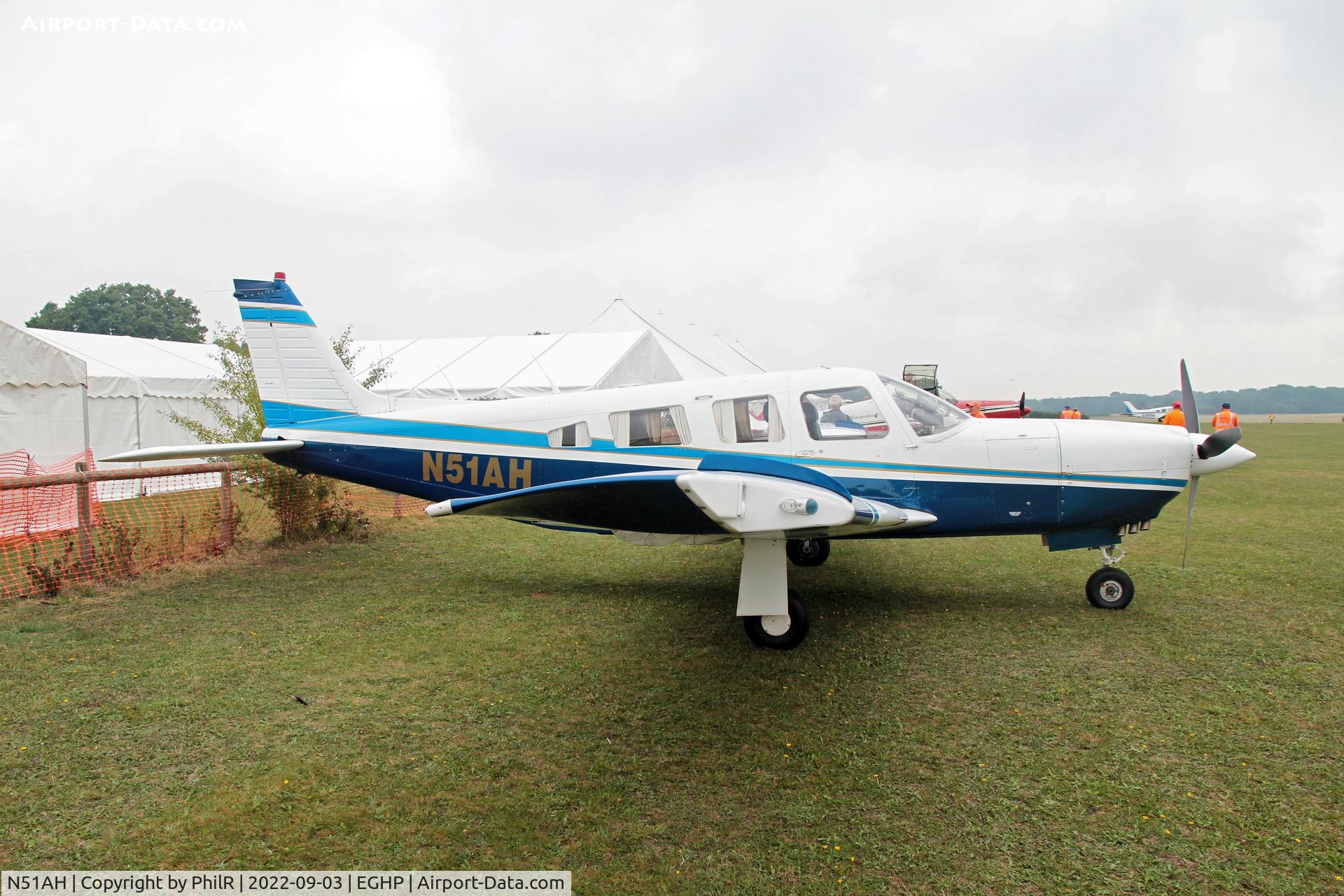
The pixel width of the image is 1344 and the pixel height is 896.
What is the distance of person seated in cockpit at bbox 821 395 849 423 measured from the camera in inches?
219

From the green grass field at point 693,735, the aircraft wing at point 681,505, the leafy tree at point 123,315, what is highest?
the leafy tree at point 123,315

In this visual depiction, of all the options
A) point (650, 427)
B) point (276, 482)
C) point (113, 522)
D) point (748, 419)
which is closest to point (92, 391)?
point (113, 522)

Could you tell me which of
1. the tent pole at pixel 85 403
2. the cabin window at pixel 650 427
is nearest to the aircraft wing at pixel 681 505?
the cabin window at pixel 650 427

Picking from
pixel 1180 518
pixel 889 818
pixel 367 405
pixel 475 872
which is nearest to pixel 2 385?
pixel 367 405

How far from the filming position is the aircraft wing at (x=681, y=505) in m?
3.42

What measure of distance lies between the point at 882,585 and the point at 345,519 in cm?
705

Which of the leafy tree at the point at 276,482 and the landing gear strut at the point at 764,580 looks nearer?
the landing gear strut at the point at 764,580

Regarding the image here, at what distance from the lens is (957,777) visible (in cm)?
327

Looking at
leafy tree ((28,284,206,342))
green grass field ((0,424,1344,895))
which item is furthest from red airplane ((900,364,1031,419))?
leafy tree ((28,284,206,342))

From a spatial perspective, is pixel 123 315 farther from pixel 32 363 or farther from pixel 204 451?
pixel 204 451

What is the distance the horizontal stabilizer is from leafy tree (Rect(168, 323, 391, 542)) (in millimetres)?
1696

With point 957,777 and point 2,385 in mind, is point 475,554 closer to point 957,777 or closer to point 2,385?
point 957,777

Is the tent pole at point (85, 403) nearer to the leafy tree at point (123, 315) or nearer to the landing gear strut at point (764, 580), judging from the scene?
the landing gear strut at point (764, 580)

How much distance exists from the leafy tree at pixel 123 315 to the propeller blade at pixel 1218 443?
233 ft
